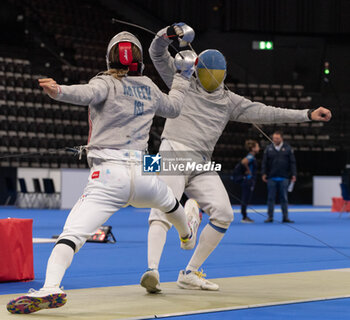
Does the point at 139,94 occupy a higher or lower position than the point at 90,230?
higher

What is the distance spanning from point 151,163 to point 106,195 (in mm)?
425

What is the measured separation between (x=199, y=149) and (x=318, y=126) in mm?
20493

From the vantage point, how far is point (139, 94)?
14.1ft

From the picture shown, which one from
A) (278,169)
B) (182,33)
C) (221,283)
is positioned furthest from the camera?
(278,169)

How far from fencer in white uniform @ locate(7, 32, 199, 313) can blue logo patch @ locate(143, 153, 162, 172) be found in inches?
1.9

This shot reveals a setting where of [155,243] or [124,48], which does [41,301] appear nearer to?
[155,243]

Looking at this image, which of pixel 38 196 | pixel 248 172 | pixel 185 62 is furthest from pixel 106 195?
pixel 38 196

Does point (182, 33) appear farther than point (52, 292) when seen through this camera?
Yes

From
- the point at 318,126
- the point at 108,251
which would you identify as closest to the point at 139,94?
the point at 108,251

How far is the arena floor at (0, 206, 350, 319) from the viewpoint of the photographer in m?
4.16

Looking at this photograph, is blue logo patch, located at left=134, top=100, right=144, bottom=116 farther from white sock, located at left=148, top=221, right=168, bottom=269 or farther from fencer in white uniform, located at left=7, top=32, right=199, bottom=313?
white sock, located at left=148, top=221, right=168, bottom=269

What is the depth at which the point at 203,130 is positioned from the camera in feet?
17.0

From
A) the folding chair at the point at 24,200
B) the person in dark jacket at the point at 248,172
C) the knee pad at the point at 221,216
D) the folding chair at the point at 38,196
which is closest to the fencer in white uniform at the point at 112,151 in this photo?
the knee pad at the point at 221,216

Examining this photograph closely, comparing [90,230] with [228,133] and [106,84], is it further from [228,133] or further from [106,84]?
[228,133]
